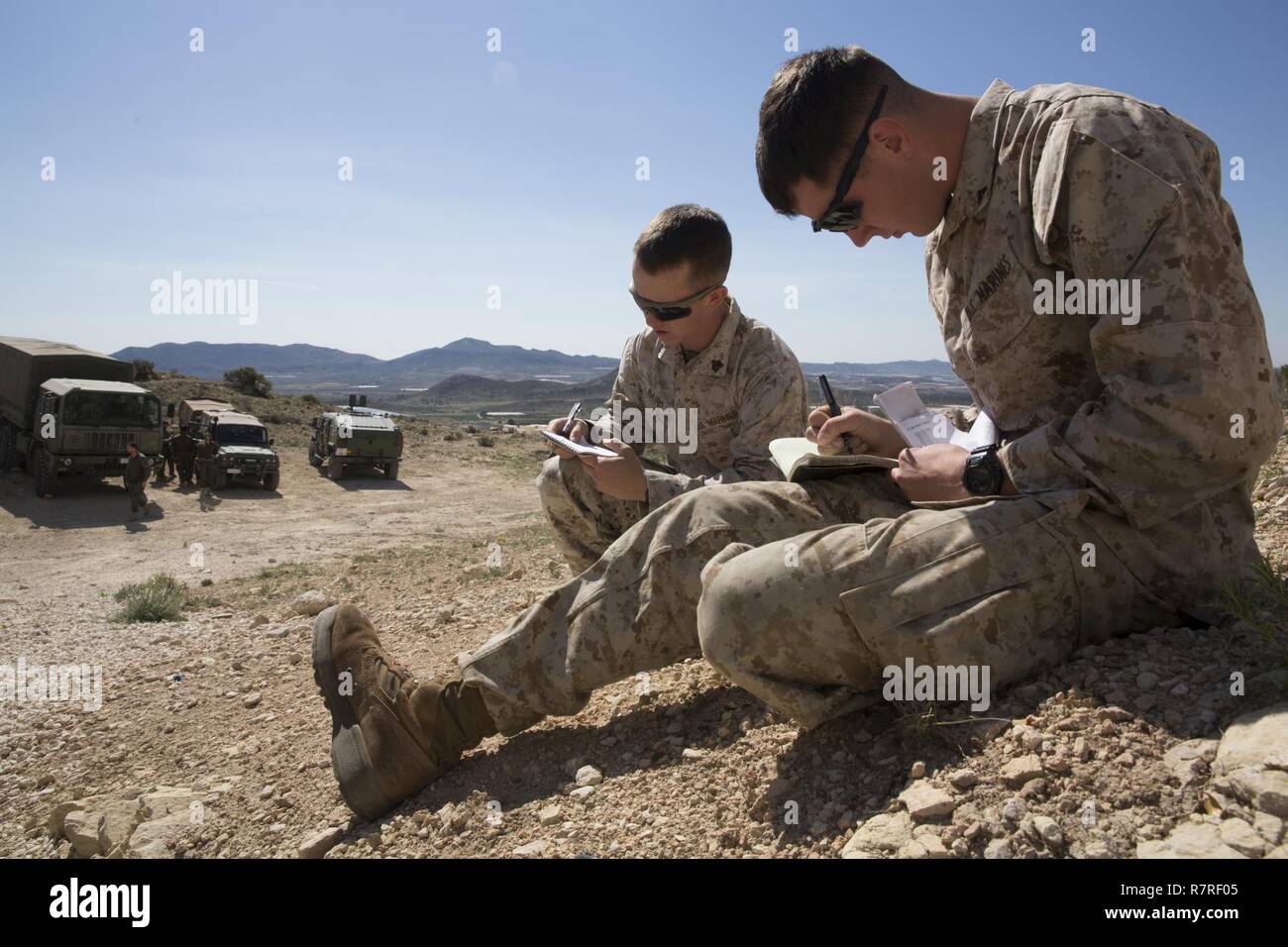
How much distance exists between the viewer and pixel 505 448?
35312 mm

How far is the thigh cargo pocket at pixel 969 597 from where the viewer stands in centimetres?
204

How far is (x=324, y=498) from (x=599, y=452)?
17899 millimetres

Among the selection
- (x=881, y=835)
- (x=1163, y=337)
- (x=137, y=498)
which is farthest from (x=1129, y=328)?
(x=137, y=498)

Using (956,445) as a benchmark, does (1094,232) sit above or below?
above

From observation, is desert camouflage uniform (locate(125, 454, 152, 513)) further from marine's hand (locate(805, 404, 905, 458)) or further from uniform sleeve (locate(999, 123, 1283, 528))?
uniform sleeve (locate(999, 123, 1283, 528))

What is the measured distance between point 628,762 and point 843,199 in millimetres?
1762

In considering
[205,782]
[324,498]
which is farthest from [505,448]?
[205,782]

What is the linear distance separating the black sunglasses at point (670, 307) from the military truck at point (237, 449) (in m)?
18.1

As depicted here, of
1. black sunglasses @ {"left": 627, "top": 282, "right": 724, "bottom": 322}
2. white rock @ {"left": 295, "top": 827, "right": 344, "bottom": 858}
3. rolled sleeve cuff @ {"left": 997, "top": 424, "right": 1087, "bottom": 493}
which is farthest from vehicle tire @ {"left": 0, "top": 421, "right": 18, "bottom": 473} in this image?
rolled sleeve cuff @ {"left": 997, "top": 424, "right": 1087, "bottom": 493}

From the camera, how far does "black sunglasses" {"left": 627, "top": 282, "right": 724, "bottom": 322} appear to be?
3.82 metres

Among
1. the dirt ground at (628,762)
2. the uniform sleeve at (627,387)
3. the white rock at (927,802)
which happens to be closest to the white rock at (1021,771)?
the dirt ground at (628,762)
